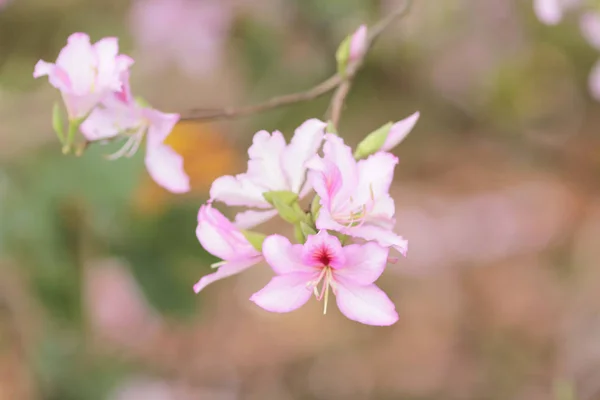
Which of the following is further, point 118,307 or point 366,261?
point 118,307

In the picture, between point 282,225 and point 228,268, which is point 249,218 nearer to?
point 228,268

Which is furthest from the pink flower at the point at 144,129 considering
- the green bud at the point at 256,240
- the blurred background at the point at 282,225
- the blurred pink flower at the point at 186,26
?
the blurred pink flower at the point at 186,26

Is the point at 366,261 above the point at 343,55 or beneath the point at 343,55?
beneath

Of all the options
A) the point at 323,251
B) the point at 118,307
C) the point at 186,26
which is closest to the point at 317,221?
the point at 323,251

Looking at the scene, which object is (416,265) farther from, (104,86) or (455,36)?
(104,86)

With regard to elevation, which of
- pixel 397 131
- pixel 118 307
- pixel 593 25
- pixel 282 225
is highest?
pixel 593 25

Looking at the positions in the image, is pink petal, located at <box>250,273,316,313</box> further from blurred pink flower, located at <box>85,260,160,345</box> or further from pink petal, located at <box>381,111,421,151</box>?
blurred pink flower, located at <box>85,260,160,345</box>

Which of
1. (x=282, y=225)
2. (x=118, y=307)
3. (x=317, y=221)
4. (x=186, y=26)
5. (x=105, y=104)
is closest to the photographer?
(x=317, y=221)
